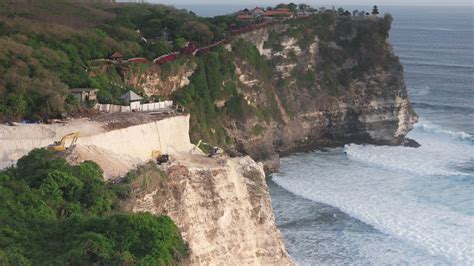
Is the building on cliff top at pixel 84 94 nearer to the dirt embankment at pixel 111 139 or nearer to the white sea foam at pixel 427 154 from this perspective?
the dirt embankment at pixel 111 139

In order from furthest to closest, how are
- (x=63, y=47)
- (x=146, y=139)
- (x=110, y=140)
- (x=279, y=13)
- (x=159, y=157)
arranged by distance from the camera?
(x=279, y=13)
(x=63, y=47)
(x=146, y=139)
(x=110, y=140)
(x=159, y=157)

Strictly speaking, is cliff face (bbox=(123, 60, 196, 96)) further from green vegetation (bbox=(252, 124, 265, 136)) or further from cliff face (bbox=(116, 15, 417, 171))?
green vegetation (bbox=(252, 124, 265, 136))

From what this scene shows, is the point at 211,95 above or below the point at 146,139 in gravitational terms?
below

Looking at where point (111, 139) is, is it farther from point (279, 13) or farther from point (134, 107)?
point (279, 13)

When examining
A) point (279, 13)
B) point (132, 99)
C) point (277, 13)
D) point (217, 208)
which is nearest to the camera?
point (217, 208)

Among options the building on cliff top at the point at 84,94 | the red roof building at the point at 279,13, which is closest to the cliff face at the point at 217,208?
the building on cliff top at the point at 84,94

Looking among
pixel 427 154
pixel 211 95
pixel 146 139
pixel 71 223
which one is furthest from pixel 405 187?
pixel 71 223

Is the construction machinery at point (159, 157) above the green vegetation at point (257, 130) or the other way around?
above

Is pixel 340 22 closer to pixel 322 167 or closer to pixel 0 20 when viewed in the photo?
pixel 322 167
